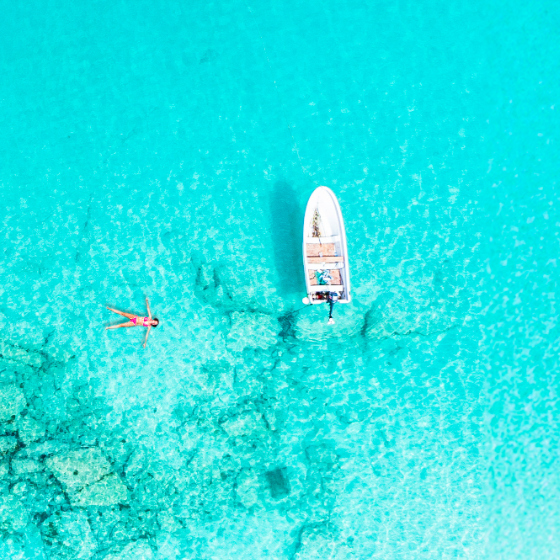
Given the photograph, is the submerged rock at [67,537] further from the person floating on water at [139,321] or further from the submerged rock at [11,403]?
the person floating on water at [139,321]

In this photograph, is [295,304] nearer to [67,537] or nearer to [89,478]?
[89,478]

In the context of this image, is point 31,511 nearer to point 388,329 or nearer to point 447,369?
point 388,329

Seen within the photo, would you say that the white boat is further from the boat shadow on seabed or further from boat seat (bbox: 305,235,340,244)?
the boat shadow on seabed

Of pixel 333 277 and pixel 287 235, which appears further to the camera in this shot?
pixel 287 235

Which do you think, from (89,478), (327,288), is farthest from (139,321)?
(327,288)

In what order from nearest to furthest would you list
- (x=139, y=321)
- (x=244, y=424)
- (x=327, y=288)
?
(x=327, y=288), (x=139, y=321), (x=244, y=424)

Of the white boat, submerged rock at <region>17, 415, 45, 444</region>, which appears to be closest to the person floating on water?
submerged rock at <region>17, 415, 45, 444</region>
